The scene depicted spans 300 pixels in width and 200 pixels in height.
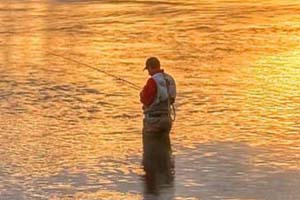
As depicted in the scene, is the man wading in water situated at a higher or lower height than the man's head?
lower

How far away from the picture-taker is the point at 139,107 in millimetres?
15578

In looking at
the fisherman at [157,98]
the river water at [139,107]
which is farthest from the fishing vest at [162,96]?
the river water at [139,107]

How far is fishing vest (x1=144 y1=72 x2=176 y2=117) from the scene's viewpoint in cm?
1280

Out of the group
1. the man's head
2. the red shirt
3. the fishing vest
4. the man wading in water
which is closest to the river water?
the man wading in water

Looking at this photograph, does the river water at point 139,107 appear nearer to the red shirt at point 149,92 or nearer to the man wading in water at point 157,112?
the man wading in water at point 157,112

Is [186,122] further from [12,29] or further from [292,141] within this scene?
[12,29]

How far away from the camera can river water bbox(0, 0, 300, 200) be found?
11.1m

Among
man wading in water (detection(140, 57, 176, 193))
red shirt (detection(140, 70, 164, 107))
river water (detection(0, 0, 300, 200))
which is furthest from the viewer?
red shirt (detection(140, 70, 164, 107))

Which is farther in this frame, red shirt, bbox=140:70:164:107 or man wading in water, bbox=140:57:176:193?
red shirt, bbox=140:70:164:107

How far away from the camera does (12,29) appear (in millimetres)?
27500

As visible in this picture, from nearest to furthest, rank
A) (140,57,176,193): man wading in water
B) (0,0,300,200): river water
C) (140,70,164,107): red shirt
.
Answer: (0,0,300,200): river water < (140,57,176,193): man wading in water < (140,70,164,107): red shirt

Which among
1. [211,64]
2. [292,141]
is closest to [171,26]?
[211,64]

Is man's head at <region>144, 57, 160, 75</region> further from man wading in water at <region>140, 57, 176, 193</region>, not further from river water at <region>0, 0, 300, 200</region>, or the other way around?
river water at <region>0, 0, 300, 200</region>

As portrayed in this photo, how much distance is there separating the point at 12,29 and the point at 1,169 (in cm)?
1617
